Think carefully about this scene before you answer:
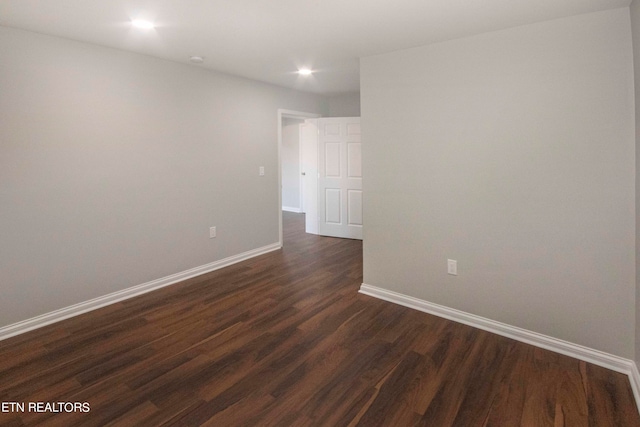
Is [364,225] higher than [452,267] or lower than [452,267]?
higher

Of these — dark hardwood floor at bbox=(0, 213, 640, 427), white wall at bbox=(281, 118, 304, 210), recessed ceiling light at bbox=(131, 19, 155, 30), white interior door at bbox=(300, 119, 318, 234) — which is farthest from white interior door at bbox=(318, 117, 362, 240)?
recessed ceiling light at bbox=(131, 19, 155, 30)

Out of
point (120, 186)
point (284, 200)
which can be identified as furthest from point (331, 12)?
point (284, 200)

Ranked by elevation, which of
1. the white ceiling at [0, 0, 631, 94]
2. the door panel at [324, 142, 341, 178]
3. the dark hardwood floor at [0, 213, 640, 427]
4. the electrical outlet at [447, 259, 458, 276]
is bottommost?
the dark hardwood floor at [0, 213, 640, 427]

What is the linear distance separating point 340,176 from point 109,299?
143 inches

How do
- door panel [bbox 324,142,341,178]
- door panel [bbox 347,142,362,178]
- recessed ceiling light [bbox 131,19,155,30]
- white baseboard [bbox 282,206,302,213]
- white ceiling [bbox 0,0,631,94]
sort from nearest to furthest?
white ceiling [bbox 0,0,631,94], recessed ceiling light [bbox 131,19,155,30], door panel [bbox 347,142,362,178], door panel [bbox 324,142,341,178], white baseboard [bbox 282,206,302,213]

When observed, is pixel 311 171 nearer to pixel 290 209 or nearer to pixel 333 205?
pixel 333 205

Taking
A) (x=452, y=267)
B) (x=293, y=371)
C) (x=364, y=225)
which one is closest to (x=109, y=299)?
(x=293, y=371)

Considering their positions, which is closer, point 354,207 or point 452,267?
point 452,267

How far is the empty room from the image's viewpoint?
2057mm

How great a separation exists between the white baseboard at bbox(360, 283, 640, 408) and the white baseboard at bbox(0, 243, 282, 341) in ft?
6.25

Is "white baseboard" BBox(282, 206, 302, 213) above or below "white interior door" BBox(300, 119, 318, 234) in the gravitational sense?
below

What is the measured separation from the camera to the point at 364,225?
136 inches

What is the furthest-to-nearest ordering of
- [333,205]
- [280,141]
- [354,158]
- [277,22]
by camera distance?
[333,205] < [354,158] < [280,141] < [277,22]

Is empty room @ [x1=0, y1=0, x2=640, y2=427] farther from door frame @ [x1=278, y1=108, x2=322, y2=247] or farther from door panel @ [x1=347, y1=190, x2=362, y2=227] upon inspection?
door panel @ [x1=347, y1=190, x2=362, y2=227]
